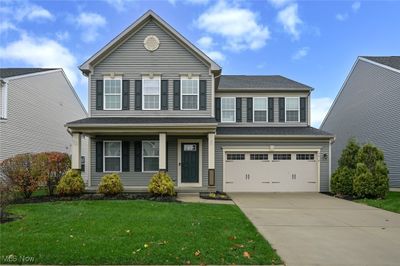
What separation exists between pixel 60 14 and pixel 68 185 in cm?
677

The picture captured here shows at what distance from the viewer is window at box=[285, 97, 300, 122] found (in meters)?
18.9

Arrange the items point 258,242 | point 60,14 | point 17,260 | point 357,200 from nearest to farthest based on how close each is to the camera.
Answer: point 17,260 → point 258,242 → point 60,14 → point 357,200

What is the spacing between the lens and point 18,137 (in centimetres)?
1939

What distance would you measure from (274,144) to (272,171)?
1.39m

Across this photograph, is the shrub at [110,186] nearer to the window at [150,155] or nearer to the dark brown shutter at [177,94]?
the window at [150,155]

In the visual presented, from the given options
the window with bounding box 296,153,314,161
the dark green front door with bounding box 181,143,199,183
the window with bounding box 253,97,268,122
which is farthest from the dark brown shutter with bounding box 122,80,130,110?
the window with bounding box 296,153,314,161

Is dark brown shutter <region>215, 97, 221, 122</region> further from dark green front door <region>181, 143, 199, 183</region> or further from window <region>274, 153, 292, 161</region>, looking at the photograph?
window <region>274, 153, 292, 161</region>

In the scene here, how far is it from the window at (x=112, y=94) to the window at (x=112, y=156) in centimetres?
178

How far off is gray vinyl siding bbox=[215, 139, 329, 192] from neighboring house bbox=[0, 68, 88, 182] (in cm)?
1139

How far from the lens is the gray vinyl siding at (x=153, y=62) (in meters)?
16.8

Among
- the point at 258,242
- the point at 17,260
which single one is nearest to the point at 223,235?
the point at 258,242

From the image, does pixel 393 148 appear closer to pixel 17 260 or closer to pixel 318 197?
pixel 318 197

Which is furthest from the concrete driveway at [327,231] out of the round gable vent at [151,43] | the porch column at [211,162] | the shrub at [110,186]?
the round gable vent at [151,43]

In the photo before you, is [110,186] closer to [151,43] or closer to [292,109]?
[151,43]
